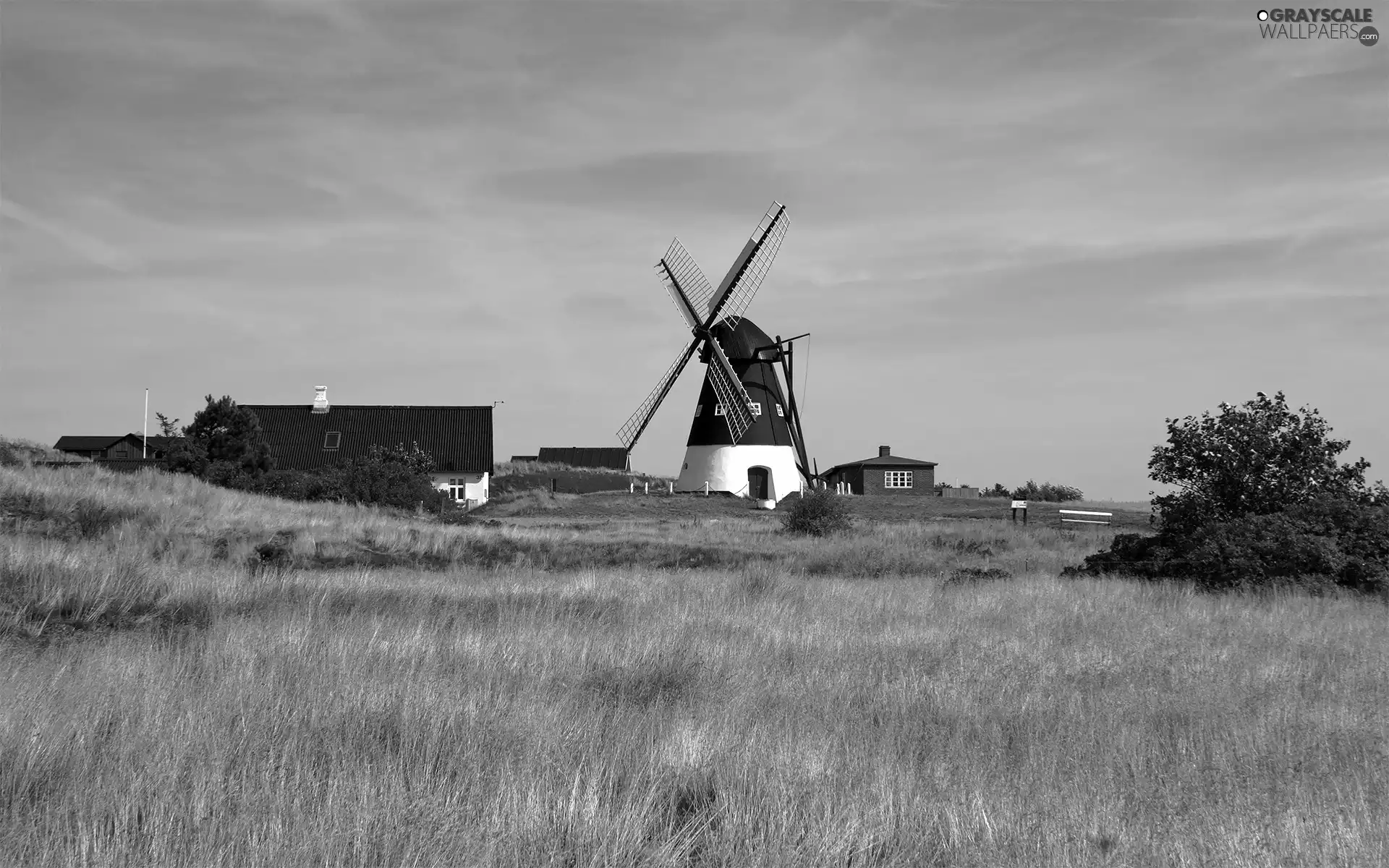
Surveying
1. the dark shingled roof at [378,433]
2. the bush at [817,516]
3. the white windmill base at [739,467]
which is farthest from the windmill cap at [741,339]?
the bush at [817,516]

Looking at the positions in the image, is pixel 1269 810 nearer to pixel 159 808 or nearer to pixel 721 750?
pixel 721 750

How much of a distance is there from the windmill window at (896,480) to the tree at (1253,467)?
45.1 meters

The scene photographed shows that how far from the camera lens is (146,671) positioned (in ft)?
22.8

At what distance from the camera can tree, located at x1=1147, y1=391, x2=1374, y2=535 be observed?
1964 cm

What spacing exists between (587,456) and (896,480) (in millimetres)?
44815

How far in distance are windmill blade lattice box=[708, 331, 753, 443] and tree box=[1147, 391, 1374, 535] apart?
31.9 meters

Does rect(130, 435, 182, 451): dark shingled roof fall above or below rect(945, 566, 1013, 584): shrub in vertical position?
above

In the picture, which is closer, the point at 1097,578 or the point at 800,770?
the point at 800,770

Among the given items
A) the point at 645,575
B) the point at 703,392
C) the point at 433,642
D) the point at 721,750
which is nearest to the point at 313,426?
the point at 703,392

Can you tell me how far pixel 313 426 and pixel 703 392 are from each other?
926 inches

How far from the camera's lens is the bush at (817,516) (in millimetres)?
32500

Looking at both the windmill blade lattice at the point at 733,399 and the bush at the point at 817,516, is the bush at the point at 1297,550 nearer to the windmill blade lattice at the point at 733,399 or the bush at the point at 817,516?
the bush at the point at 817,516

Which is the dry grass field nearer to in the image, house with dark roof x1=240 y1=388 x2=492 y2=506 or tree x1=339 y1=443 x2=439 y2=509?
tree x1=339 y1=443 x2=439 y2=509

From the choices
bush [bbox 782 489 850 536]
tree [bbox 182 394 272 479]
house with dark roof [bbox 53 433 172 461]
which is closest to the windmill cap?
bush [bbox 782 489 850 536]
